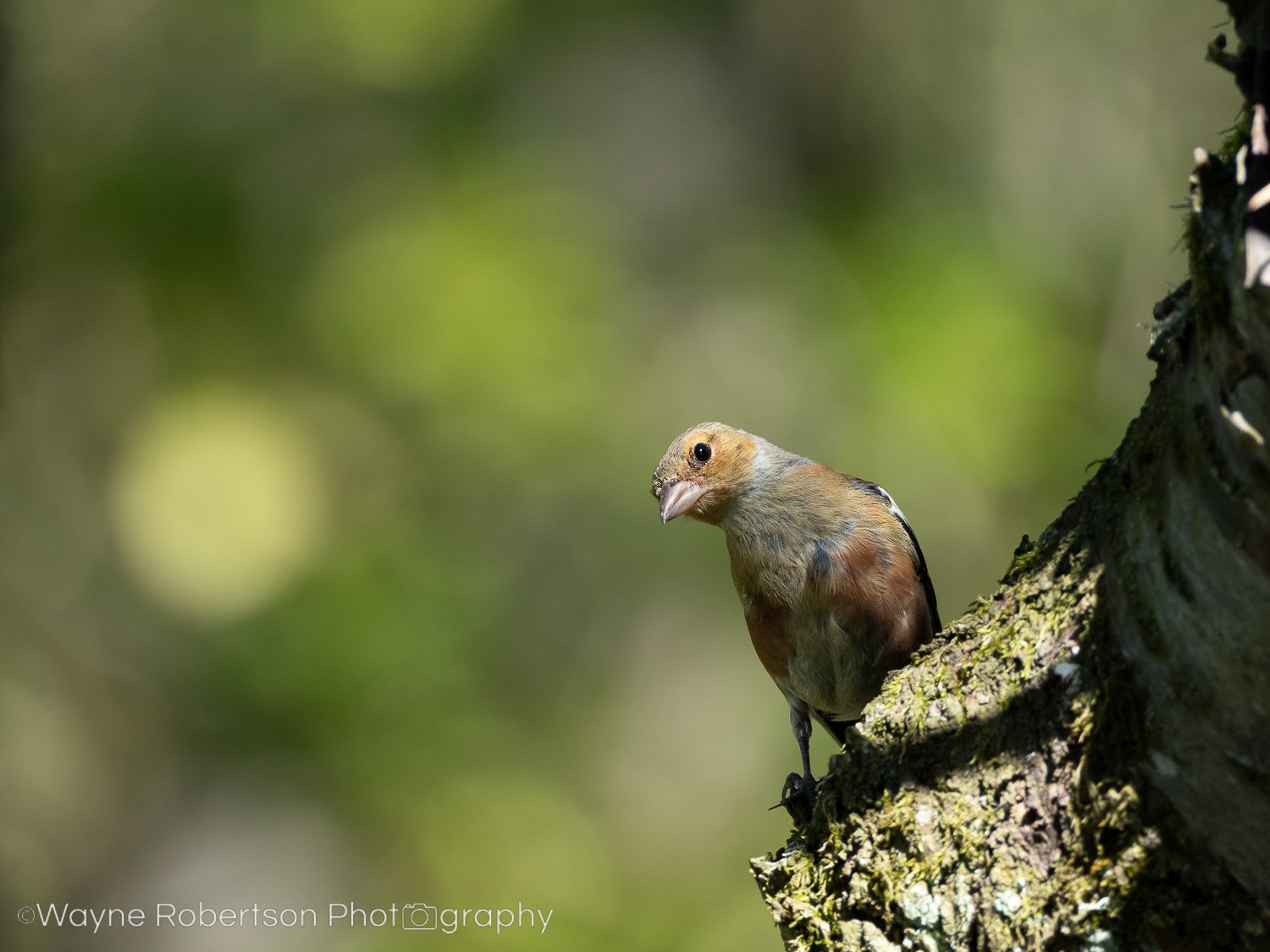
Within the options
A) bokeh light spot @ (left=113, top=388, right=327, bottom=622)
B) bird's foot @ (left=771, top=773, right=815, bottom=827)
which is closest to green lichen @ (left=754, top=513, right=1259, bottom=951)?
bird's foot @ (left=771, top=773, right=815, bottom=827)

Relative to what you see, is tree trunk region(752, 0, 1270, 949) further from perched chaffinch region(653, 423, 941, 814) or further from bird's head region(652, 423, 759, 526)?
bird's head region(652, 423, 759, 526)

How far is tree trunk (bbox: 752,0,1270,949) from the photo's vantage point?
2.20 m

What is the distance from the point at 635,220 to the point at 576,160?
2.48 feet

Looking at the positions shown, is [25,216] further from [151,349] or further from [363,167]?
[363,167]

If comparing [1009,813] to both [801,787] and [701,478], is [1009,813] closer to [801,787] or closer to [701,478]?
[801,787]

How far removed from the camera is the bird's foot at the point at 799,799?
162 inches

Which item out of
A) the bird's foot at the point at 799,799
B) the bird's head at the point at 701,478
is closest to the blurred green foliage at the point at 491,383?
the bird's head at the point at 701,478

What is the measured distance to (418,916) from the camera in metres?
8.84

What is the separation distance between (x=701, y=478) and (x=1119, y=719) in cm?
302

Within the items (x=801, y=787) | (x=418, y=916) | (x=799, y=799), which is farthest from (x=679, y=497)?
(x=418, y=916)

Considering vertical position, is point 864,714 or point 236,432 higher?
point 236,432

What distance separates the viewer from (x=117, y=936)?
9.58 meters

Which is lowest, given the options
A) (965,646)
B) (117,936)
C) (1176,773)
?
(1176,773)

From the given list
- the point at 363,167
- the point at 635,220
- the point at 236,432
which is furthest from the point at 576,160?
the point at 236,432
